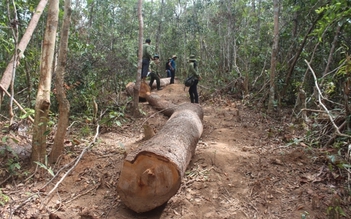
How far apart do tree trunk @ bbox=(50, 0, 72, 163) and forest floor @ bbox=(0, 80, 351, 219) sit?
0.73 feet

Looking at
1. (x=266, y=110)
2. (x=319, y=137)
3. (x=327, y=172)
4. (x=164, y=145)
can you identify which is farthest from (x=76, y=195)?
(x=266, y=110)

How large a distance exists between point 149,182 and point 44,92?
2.35 metres

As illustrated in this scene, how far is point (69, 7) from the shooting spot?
4254mm

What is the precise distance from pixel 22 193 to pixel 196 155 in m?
2.77

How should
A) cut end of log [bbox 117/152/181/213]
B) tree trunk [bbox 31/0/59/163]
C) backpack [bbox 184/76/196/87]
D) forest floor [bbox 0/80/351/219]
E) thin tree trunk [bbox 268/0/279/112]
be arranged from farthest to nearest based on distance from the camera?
1. backpack [bbox 184/76/196/87]
2. thin tree trunk [bbox 268/0/279/112]
3. tree trunk [bbox 31/0/59/163]
4. forest floor [bbox 0/80/351/219]
5. cut end of log [bbox 117/152/181/213]

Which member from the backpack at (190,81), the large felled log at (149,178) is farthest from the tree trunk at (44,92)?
the backpack at (190,81)

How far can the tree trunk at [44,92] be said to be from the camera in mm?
4211

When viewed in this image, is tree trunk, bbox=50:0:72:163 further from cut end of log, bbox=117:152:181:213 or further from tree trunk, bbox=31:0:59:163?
cut end of log, bbox=117:152:181:213

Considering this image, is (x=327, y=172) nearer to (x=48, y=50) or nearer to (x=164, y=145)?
(x=164, y=145)

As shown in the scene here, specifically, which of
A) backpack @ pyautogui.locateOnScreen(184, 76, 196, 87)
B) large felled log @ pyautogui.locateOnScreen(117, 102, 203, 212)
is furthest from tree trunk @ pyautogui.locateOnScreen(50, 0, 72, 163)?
backpack @ pyautogui.locateOnScreen(184, 76, 196, 87)

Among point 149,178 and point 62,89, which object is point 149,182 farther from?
point 62,89

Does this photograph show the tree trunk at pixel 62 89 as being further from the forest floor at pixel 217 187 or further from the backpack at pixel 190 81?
the backpack at pixel 190 81

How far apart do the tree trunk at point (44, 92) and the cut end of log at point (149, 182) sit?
1818 mm

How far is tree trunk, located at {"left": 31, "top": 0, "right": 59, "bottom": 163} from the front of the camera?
4211 mm
